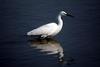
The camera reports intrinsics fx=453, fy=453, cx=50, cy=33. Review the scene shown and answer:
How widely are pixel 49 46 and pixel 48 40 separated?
33.7 inches

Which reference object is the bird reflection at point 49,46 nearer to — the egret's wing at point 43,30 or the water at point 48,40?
the water at point 48,40

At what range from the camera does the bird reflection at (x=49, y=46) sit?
11.2m

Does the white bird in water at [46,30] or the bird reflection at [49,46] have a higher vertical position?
the white bird in water at [46,30]

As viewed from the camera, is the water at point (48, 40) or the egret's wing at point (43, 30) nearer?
the water at point (48, 40)

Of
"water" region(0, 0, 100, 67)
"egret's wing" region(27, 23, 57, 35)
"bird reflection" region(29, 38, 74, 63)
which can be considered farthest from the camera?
"egret's wing" region(27, 23, 57, 35)

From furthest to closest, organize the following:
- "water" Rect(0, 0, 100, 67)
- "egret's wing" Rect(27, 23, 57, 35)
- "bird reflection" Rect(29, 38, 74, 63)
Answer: "egret's wing" Rect(27, 23, 57, 35) → "bird reflection" Rect(29, 38, 74, 63) → "water" Rect(0, 0, 100, 67)

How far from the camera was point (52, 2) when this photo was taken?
17.0m

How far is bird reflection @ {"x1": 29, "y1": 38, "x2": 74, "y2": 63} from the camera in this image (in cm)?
1117

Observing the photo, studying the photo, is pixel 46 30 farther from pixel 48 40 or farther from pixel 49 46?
pixel 49 46

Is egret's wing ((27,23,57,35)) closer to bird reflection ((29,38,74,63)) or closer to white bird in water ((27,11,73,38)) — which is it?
white bird in water ((27,11,73,38))

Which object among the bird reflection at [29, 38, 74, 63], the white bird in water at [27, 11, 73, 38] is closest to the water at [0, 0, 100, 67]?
the bird reflection at [29, 38, 74, 63]

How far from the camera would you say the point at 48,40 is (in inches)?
A: 503

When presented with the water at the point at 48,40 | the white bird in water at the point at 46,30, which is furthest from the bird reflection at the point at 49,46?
the white bird in water at the point at 46,30

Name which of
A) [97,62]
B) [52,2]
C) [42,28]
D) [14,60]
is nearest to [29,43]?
[42,28]
